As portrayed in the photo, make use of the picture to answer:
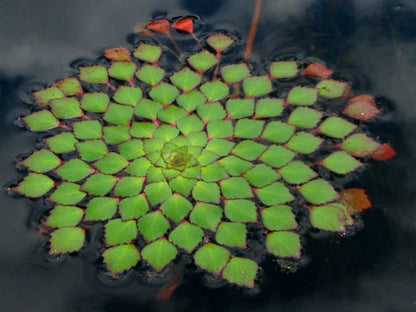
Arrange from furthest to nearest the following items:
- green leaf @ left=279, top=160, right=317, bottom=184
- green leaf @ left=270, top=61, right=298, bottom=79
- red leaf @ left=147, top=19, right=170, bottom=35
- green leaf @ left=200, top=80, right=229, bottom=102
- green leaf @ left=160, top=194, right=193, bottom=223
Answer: red leaf @ left=147, top=19, right=170, bottom=35, green leaf @ left=270, top=61, right=298, bottom=79, green leaf @ left=200, top=80, right=229, bottom=102, green leaf @ left=279, top=160, right=317, bottom=184, green leaf @ left=160, top=194, right=193, bottom=223

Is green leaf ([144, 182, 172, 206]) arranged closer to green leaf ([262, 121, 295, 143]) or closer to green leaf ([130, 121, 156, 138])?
green leaf ([130, 121, 156, 138])

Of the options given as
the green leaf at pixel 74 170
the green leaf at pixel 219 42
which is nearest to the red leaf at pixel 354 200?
the green leaf at pixel 219 42

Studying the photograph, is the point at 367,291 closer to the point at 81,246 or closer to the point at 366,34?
the point at 81,246

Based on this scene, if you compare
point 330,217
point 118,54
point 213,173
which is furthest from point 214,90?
point 330,217

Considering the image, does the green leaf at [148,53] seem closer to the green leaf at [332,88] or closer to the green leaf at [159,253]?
the green leaf at [332,88]

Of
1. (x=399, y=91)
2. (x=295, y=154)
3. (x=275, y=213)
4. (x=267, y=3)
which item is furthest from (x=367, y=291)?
(x=267, y=3)

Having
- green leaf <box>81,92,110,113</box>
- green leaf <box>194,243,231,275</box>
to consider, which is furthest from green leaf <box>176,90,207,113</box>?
green leaf <box>194,243,231,275</box>
